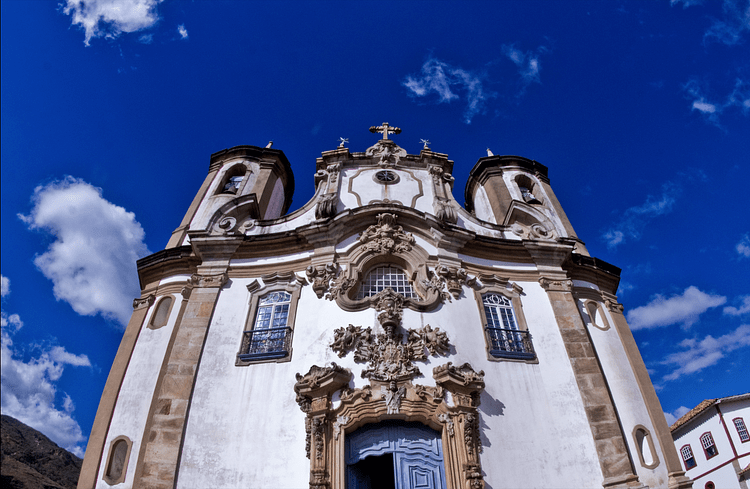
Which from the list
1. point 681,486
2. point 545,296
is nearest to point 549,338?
point 545,296

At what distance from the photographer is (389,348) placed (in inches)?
438

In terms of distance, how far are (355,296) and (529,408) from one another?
4763 mm

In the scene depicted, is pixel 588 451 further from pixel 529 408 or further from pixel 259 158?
pixel 259 158

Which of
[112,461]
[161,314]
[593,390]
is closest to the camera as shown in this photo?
[112,461]

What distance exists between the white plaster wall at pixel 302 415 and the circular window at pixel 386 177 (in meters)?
5.31

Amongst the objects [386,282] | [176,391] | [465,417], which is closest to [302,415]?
[176,391]

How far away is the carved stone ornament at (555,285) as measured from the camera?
44.5 ft

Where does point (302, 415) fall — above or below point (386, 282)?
below

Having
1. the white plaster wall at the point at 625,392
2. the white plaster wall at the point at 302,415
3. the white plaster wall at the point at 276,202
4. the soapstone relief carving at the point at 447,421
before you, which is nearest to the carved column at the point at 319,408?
the white plaster wall at the point at 302,415

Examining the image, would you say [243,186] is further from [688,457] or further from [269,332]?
[688,457]

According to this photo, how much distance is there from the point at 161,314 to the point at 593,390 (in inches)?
434

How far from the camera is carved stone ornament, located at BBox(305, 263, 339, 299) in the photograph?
1259 cm

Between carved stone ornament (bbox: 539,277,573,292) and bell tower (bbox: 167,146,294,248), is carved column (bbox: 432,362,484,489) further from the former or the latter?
bell tower (bbox: 167,146,294,248)

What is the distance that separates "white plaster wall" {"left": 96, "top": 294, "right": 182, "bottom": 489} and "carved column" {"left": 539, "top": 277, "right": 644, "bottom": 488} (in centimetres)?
988
